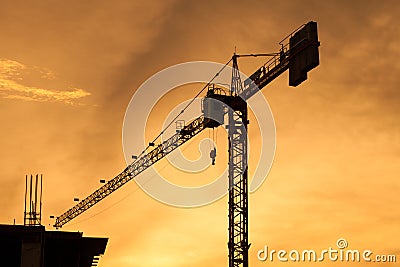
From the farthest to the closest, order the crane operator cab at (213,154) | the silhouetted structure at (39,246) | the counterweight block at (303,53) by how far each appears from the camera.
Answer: the crane operator cab at (213,154), the counterweight block at (303,53), the silhouetted structure at (39,246)

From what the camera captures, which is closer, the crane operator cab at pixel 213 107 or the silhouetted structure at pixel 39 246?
the silhouetted structure at pixel 39 246

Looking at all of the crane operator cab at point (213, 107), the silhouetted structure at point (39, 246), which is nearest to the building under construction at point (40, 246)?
the silhouetted structure at point (39, 246)

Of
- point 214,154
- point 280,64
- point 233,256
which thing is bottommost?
point 233,256

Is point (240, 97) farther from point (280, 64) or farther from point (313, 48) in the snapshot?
point (313, 48)

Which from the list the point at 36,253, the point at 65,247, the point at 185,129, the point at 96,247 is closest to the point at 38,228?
the point at 36,253

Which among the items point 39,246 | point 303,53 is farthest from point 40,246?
point 303,53

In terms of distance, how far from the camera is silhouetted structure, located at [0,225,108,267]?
7088cm

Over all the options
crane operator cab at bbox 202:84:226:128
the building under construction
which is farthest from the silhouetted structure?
crane operator cab at bbox 202:84:226:128

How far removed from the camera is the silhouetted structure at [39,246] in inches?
2790

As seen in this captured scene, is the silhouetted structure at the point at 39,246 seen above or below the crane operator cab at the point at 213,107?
below

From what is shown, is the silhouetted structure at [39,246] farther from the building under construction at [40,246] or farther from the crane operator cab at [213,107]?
the crane operator cab at [213,107]

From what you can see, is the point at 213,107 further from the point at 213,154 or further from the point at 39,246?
the point at 39,246

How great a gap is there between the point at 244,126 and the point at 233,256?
62.9 feet

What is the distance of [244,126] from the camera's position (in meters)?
110
